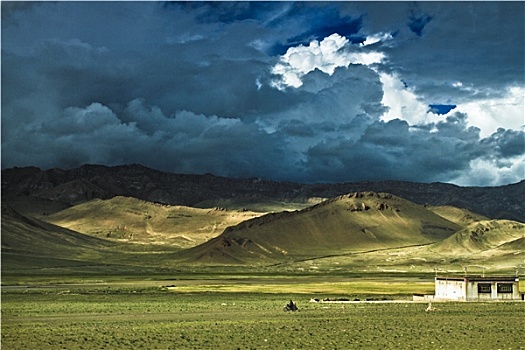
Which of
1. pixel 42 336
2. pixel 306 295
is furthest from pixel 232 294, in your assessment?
pixel 42 336

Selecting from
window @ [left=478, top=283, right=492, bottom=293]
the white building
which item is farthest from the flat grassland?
window @ [left=478, top=283, right=492, bottom=293]

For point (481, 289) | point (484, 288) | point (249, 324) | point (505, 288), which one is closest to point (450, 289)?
point (481, 289)

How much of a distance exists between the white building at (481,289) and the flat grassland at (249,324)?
19.1 feet

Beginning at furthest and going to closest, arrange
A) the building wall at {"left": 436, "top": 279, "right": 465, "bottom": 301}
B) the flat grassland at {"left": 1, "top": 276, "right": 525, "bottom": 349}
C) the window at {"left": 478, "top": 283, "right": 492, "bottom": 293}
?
1. the window at {"left": 478, "top": 283, "right": 492, "bottom": 293}
2. the building wall at {"left": 436, "top": 279, "right": 465, "bottom": 301}
3. the flat grassland at {"left": 1, "top": 276, "right": 525, "bottom": 349}

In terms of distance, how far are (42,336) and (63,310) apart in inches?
1038

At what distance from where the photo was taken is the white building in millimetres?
97750

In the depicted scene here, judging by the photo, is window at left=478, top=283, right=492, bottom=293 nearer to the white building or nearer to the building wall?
the white building

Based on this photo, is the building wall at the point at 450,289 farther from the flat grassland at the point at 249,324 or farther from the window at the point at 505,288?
the flat grassland at the point at 249,324

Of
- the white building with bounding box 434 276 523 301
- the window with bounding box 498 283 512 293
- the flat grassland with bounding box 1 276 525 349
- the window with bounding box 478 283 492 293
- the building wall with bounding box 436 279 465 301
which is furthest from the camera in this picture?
the window with bounding box 498 283 512 293

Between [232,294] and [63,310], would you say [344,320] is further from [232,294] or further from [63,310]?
[232,294]

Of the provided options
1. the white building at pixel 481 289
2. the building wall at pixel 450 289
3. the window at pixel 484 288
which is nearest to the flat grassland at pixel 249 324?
the white building at pixel 481 289

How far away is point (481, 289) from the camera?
98.8 metres

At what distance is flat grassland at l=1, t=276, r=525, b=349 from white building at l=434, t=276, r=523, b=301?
230 inches

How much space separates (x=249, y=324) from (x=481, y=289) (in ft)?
154
